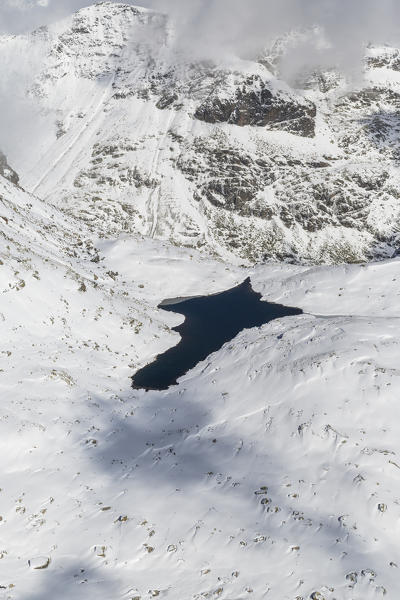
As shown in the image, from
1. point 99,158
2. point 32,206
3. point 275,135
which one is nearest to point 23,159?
point 99,158

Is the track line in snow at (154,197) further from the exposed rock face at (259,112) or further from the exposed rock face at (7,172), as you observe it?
the exposed rock face at (7,172)

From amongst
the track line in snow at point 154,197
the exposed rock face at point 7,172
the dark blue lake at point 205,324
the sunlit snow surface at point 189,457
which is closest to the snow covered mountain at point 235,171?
the track line in snow at point 154,197

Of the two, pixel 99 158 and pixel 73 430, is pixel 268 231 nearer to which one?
pixel 99 158

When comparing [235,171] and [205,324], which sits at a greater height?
[235,171]

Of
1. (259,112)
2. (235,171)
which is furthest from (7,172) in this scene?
(259,112)

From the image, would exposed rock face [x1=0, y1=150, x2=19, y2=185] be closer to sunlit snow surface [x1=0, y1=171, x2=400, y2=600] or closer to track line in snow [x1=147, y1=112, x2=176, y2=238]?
track line in snow [x1=147, y1=112, x2=176, y2=238]

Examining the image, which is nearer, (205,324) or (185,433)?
Answer: (185,433)

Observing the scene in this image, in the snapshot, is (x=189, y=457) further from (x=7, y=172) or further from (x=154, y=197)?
(x=7, y=172)
